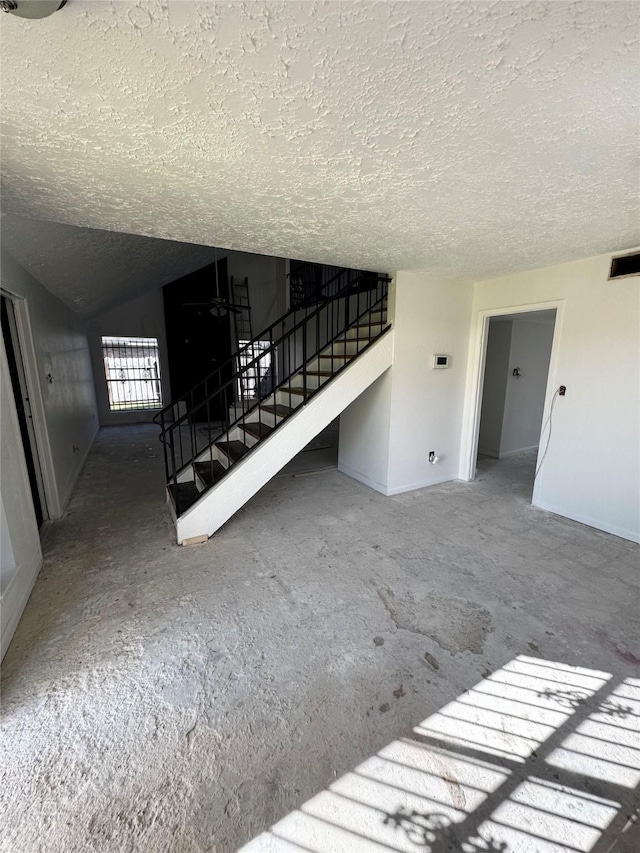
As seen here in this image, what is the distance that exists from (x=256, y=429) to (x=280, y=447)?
26.6 inches

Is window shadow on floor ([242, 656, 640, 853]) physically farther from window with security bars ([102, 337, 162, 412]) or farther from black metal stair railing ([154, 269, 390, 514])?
window with security bars ([102, 337, 162, 412])

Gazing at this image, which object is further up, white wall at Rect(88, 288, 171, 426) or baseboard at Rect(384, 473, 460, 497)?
white wall at Rect(88, 288, 171, 426)

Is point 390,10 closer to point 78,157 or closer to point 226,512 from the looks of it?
point 78,157

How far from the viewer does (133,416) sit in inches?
317

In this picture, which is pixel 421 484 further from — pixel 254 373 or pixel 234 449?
pixel 254 373

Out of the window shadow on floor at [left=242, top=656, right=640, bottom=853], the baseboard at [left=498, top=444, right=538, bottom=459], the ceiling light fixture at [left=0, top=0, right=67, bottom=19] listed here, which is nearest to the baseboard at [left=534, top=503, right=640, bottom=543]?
the window shadow on floor at [left=242, top=656, right=640, bottom=853]

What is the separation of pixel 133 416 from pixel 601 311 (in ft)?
28.3

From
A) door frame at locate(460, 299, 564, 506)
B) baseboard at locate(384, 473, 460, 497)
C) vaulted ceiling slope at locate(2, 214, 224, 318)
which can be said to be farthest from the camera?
baseboard at locate(384, 473, 460, 497)

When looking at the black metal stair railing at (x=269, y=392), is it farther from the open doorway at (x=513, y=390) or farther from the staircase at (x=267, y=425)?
the open doorway at (x=513, y=390)

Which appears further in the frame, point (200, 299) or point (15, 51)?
point (200, 299)

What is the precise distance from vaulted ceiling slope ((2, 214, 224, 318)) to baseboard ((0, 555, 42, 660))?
7.33ft

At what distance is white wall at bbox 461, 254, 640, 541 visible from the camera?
2.84 metres

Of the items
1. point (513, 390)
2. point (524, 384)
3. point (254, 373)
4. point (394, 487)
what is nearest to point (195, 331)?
point (254, 373)

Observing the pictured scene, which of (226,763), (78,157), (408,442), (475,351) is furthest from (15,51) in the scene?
(475,351)
